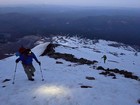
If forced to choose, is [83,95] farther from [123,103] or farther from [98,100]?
[123,103]

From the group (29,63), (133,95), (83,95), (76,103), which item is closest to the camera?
(76,103)

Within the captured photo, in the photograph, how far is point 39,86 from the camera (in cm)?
1428

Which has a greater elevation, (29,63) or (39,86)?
(29,63)

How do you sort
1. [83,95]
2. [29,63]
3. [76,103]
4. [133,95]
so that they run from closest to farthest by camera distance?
[76,103], [83,95], [133,95], [29,63]

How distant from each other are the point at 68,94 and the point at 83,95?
892 mm

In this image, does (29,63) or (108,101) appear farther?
(29,63)

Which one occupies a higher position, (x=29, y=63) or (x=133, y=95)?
(x=29, y=63)

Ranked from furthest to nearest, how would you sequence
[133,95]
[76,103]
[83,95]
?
[133,95] < [83,95] < [76,103]

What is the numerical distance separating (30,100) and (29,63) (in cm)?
435

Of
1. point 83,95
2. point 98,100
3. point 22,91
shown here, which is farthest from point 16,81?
point 98,100

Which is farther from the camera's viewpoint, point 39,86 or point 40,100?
point 39,86

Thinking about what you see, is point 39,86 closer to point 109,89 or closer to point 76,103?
point 76,103

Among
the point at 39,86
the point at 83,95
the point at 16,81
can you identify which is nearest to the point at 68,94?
the point at 83,95

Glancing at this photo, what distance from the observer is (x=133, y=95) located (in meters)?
13.3
